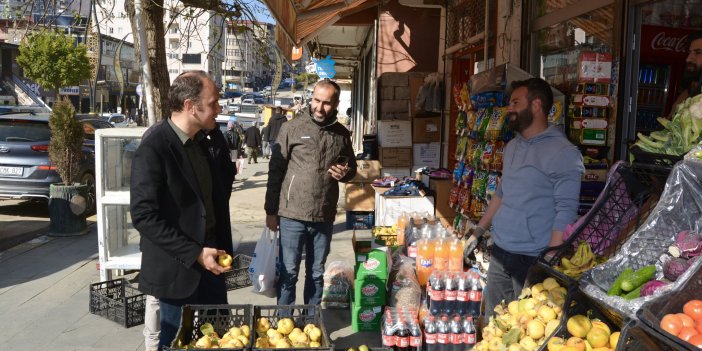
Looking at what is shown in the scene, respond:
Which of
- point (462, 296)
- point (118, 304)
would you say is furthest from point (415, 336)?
point (118, 304)

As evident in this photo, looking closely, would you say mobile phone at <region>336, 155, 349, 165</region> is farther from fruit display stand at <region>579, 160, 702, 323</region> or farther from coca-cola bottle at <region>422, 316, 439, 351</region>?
fruit display stand at <region>579, 160, 702, 323</region>

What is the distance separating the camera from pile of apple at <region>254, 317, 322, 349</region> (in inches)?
119

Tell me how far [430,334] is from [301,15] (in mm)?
3981

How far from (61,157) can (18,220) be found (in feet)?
8.21

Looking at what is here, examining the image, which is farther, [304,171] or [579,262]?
[304,171]

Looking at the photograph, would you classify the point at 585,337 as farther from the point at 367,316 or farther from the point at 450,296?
the point at 367,316

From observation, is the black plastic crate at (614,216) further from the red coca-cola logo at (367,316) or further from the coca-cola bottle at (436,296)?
the red coca-cola logo at (367,316)

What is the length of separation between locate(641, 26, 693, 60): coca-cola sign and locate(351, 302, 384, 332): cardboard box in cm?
Answer: 308

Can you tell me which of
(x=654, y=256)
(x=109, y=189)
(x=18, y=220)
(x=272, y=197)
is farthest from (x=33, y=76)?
(x=654, y=256)

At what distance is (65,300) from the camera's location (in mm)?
5883

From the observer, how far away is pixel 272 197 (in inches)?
179

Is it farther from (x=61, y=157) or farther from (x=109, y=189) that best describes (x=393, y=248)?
(x=61, y=157)

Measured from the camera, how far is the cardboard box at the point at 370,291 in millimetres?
4848

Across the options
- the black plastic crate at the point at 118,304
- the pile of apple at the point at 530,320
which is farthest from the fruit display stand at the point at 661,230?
the black plastic crate at the point at 118,304
